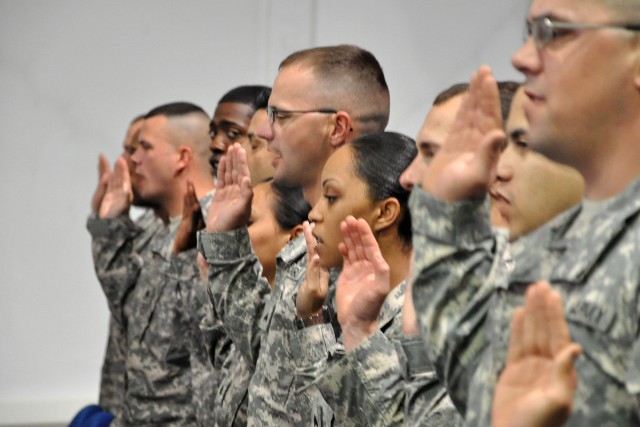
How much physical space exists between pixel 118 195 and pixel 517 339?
325cm

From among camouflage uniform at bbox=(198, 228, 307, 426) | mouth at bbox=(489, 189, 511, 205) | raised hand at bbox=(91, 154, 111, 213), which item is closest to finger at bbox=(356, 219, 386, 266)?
mouth at bbox=(489, 189, 511, 205)

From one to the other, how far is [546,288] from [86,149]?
5003 millimetres

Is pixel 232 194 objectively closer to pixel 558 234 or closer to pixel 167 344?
pixel 167 344

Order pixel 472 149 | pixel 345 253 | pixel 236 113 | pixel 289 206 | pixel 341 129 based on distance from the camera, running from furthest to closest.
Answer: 1. pixel 236 113
2. pixel 289 206
3. pixel 341 129
4. pixel 345 253
5. pixel 472 149

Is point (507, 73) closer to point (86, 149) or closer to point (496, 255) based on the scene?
point (86, 149)

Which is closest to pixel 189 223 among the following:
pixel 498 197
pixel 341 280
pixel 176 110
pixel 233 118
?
pixel 233 118

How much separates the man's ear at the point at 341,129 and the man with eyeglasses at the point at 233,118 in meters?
1.00

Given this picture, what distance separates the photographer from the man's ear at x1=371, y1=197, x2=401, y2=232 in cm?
225

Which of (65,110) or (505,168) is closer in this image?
(505,168)

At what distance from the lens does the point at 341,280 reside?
2133 millimetres

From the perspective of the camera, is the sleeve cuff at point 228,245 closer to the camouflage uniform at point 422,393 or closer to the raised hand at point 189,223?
the raised hand at point 189,223

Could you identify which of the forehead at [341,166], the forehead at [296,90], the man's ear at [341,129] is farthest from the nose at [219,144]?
the forehead at [341,166]

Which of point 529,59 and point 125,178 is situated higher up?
point 529,59

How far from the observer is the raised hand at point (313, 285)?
7.85 feet
